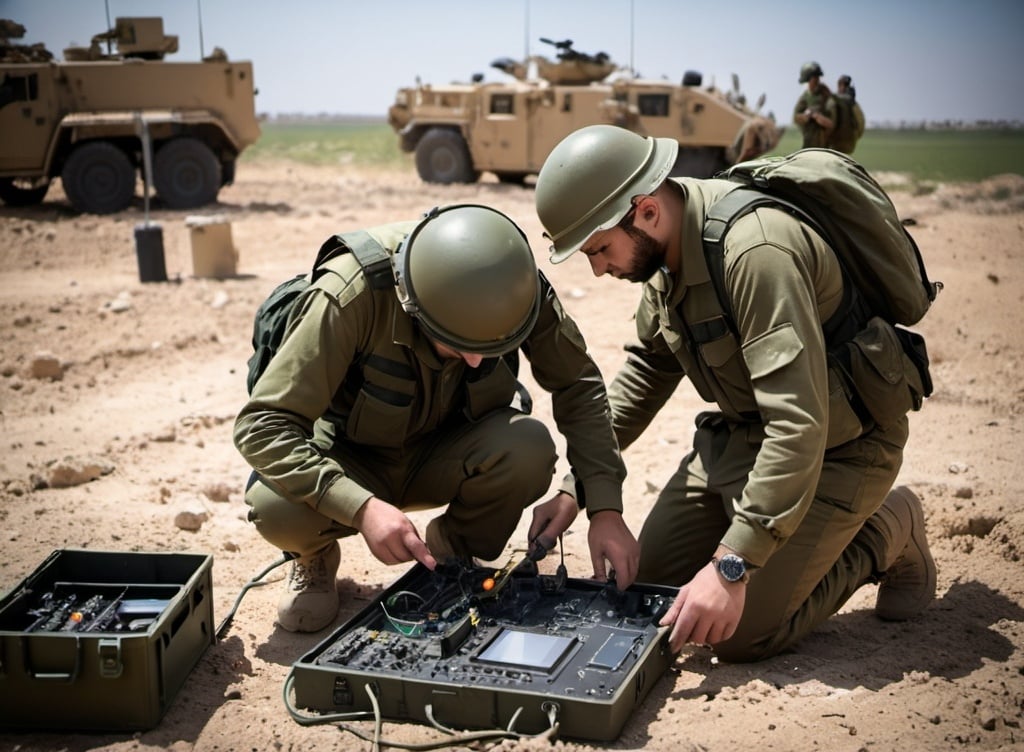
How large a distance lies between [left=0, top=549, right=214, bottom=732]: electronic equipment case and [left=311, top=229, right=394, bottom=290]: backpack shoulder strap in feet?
3.31

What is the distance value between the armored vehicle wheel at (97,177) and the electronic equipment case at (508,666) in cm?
1371

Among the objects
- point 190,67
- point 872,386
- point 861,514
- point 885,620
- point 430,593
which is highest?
point 190,67

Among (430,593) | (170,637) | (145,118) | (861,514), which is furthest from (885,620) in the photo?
(145,118)

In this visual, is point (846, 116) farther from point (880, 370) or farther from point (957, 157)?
point (957, 157)

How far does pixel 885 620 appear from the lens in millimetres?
3830

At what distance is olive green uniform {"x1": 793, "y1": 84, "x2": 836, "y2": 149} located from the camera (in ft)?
41.9

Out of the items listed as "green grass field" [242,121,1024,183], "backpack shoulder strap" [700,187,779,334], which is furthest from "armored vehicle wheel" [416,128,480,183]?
"backpack shoulder strap" [700,187,779,334]

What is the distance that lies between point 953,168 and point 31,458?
21780 millimetres

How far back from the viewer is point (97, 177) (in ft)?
50.8

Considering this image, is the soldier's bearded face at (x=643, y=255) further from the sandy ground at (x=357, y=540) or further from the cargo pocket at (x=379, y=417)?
the sandy ground at (x=357, y=540)

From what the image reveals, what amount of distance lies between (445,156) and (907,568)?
1716 centimetres

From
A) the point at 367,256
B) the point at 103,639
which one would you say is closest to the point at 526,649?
the point at 103,639

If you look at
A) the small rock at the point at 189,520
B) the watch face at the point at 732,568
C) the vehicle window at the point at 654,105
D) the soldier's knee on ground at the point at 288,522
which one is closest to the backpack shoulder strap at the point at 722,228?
the watch face at the point at 732,568

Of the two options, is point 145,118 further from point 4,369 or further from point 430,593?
point 430,593
